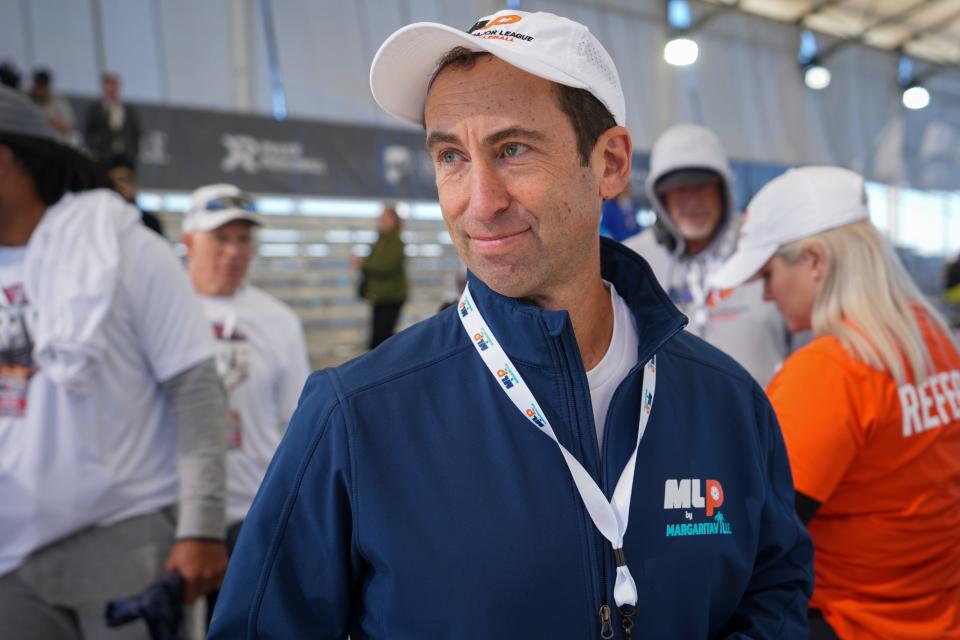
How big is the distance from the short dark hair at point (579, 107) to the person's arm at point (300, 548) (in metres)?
0.56

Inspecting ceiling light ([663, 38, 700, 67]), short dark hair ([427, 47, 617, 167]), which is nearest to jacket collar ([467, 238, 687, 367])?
short dark hair ([427, 47, 617, 167])

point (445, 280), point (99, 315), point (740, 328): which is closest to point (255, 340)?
point (99, 315)

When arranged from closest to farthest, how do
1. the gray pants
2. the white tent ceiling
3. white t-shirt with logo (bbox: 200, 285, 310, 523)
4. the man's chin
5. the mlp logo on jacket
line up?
the mlp logo on jacket, the gray pants, white t-shirt with logo (bbox: 200, 285, 310, 523), the man's chin, the white tent ceiling

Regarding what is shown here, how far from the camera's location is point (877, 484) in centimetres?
174

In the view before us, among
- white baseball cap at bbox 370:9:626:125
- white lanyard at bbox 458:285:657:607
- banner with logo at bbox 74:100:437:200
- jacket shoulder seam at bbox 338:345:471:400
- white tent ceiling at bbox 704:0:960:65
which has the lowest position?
white lanyard at bbox 458:285:657:607

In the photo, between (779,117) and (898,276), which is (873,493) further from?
(779,117)

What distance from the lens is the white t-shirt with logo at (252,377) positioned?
A: 288 cm

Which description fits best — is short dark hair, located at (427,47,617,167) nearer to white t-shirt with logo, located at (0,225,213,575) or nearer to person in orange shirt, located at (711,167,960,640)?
person in orange shirt, located at (711,167,960,640)

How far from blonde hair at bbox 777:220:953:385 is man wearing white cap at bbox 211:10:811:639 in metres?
0.58

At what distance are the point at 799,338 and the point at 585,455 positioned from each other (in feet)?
6.49

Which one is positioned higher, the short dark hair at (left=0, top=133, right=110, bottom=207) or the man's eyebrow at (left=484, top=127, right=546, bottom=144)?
the short dark hair at (left=0, top=133, right=110, bottom=207)

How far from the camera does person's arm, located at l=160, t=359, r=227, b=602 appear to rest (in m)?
1.88

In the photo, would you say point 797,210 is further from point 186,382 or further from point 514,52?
point 186,382

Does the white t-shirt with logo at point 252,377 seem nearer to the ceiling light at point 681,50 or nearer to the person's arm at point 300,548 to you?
the person's arm at point 300,548
